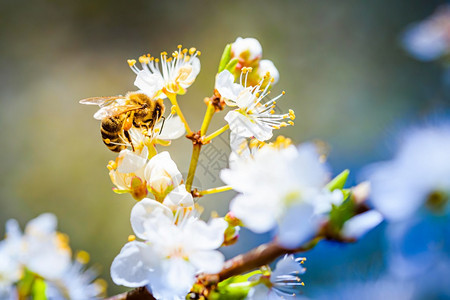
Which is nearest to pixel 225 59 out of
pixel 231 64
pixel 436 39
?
pixel 231 64

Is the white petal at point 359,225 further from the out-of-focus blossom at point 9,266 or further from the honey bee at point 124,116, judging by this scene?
the out-of-focus blossom at point 9,266

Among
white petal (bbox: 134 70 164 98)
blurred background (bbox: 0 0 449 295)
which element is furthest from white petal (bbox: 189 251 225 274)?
blurred background (bbox: 0 0 449 295)

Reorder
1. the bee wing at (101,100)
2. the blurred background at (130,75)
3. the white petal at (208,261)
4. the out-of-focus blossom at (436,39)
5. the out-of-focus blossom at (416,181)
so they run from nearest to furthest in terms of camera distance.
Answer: the out-of-focus blossom at (416,181) < the white petal at (208,261) < the bee wing at (101,100) < the out-of-focus blossom at (436,39) < the blurred background at (130,75)

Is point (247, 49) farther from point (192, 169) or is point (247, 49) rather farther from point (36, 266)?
point (36, 266)

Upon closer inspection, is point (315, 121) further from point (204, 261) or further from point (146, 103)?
point (204, 261)

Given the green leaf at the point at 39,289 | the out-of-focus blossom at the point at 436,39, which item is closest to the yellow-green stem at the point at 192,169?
the green leaf at the point at 39,289
